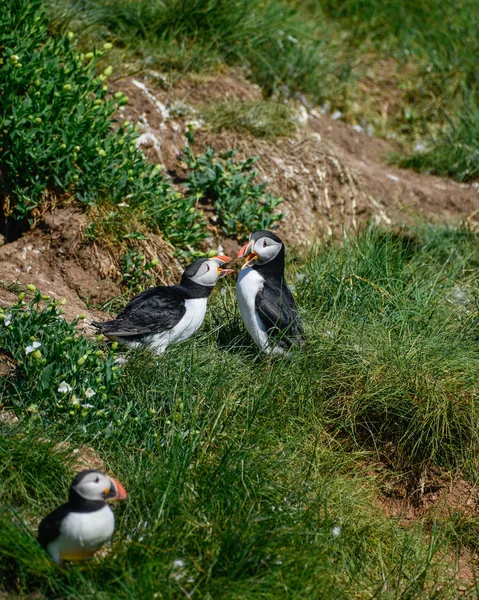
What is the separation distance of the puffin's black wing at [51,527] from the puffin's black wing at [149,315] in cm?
162

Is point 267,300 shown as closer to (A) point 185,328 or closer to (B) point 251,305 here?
(B) point 251,305

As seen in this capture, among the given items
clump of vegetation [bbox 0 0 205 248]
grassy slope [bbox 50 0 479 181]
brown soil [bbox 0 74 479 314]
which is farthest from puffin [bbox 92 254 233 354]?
grassy slope [bbox 50 0 479 181]

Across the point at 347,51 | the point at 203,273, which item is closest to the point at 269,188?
the point at 203,273

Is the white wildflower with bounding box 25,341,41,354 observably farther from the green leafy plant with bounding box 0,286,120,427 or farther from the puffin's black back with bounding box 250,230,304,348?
the puffin's black back with bounding box 250,230,304,348

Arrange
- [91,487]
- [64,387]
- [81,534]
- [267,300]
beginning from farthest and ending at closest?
[267,300] → [64,387] → [91,487] → [81,534]

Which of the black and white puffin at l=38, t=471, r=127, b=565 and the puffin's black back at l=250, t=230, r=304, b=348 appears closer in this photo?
the black and white puffin at l=38, t=471, r=127, b=565

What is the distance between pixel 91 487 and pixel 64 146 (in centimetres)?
283

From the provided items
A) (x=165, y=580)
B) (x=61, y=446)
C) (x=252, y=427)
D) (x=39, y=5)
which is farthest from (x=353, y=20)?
(x=165, y=580)

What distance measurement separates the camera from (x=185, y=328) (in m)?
4.93

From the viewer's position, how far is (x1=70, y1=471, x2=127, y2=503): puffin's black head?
10.7ft

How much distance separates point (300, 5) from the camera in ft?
29.3

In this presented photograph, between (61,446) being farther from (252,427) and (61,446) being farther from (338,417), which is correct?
(338,417)

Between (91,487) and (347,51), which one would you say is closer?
(91,487)

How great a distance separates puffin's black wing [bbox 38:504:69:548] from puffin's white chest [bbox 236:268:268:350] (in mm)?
1951
